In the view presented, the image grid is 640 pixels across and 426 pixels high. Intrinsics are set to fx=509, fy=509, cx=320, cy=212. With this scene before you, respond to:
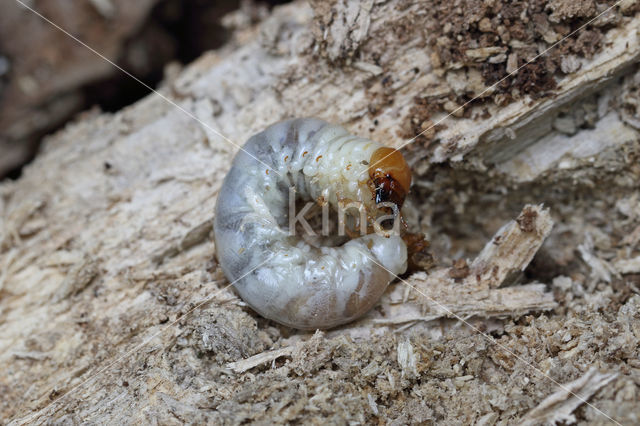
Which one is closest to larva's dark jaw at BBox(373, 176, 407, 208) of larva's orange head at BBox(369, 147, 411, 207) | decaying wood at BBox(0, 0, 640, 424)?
larva's orange head at BBox(369, 147, 411, 207)

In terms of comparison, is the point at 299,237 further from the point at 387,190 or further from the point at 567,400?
the point at 567,400

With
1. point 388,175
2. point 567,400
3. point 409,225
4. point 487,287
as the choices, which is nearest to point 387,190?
point 388,175

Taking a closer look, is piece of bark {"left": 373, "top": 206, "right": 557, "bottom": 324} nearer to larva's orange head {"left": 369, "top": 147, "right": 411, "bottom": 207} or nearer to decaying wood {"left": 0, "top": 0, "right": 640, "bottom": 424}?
decaying wood {"left": 0, "top": 0, "right": 640, "bottom": 424}

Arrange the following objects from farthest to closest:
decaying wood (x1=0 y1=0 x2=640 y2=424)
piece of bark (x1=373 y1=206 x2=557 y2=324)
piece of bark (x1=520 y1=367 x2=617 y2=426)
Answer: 1. piece of bark (x1=373 y1=206 x2=557 y2=324)
2. decaying wood (x1=0 y1=0 x2=640 y2=424)
3. piece of bark (x1=520 y1=367 x2=617 y2=426)

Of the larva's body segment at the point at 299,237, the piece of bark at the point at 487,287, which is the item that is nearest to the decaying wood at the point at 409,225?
the piece of bark at the point at 487,287

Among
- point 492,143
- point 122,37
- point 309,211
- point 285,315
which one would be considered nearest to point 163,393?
point 285,315

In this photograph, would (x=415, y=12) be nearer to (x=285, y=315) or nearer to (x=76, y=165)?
(x=285, y=315)
